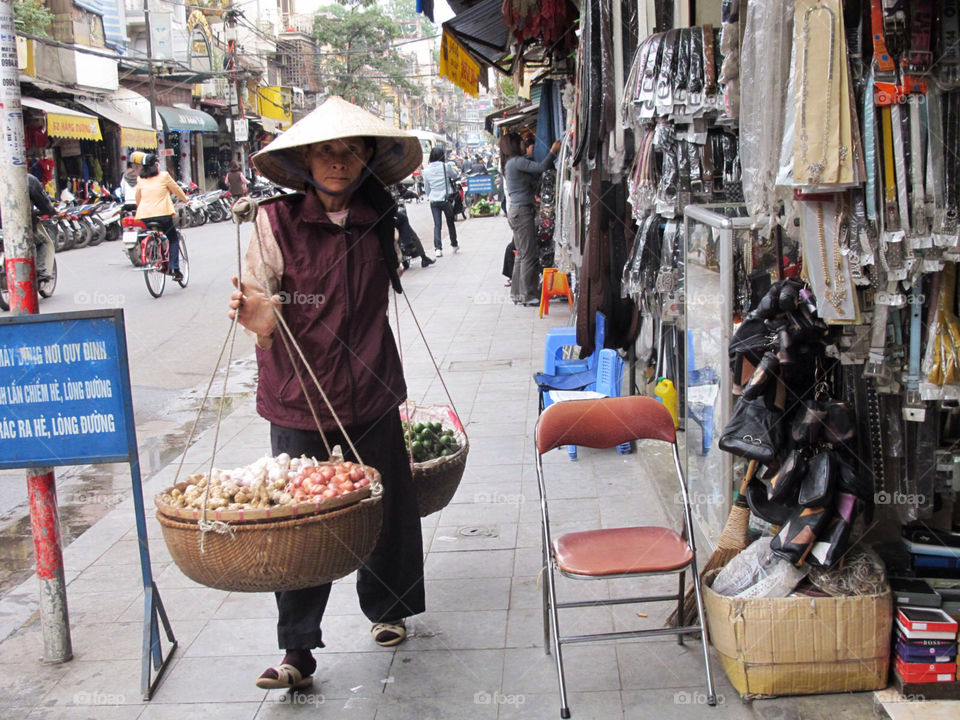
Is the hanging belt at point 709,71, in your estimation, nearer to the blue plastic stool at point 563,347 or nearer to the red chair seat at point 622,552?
the red chair seat at point 622,552

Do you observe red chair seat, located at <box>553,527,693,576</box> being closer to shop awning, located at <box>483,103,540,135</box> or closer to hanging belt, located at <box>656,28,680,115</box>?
hanging belt, located at <box>656,28,680,115</box>

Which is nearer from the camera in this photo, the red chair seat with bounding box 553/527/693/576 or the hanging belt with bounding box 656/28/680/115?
the red chair seat with bounding box 553/527/693/576

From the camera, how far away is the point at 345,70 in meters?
47.6

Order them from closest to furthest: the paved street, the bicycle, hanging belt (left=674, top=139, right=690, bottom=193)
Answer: hanging belt (left=674, top=139, right=690, bottom=193), the paved street, the bicycle

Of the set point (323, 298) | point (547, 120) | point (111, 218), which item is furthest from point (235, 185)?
point (323, 298)

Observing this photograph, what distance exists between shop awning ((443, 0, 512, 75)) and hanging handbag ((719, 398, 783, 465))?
20.5ft

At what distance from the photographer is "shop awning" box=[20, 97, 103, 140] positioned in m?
22.8

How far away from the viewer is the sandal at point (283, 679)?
10.8 ft

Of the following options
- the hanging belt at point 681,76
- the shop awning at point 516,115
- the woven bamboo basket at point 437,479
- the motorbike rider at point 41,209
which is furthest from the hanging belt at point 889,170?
the motorbike rider at point 41,209

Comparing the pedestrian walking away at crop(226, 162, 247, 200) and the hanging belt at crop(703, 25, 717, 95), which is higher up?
the pedestrian walking away at crop(226, 162, 247, 200)

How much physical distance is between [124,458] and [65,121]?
22669 millimetres

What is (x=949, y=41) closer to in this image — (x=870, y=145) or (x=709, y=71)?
(x=870, y=145)

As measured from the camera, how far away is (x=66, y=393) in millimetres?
3529

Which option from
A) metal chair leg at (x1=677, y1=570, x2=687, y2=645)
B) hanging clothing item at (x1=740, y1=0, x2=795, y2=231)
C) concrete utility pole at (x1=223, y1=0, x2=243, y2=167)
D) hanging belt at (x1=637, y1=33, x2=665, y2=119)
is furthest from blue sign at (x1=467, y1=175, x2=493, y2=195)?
hanging clothing item at (x1=740, y1=0, x2=795, y2=231)
